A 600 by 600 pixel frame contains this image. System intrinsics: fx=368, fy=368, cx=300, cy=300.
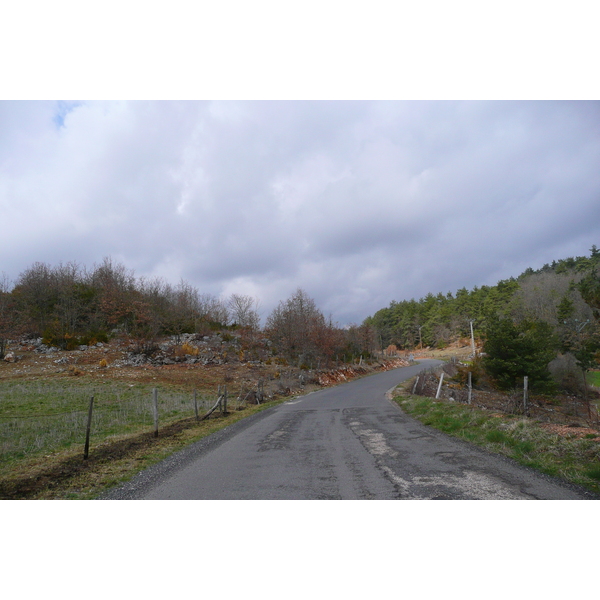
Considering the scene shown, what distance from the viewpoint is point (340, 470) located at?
691cm

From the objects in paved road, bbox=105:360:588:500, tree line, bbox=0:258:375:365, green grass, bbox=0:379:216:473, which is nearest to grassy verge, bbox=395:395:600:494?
paved road, bbox=105:360:588:500

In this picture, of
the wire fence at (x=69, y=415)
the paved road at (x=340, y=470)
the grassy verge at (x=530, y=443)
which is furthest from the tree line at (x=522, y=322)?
the wire fence at (x=69, y=415)

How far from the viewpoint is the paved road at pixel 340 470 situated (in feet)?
18.5

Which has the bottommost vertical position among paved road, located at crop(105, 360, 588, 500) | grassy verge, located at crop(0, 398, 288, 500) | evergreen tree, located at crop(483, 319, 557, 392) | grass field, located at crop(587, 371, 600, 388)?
grass field, located at crop(587, 371, 600, 388)

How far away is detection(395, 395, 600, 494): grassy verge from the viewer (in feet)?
20.3

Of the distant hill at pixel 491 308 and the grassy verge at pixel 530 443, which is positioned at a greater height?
the distant hill at pixel 491 308

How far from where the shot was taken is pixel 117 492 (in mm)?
6289

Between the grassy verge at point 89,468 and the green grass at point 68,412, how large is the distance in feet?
2.32

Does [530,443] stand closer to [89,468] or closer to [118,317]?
[89,468]

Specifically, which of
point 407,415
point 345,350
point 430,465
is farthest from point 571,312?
point 430,465

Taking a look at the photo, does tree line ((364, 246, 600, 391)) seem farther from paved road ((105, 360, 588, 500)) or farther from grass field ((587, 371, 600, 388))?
paved road ((105, 360, 588, 500))

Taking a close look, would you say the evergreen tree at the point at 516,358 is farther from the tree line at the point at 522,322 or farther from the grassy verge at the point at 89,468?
the grassy verge at the point at 89,468

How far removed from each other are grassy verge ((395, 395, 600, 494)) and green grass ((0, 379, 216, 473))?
1033cm

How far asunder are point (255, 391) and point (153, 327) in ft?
75.0
